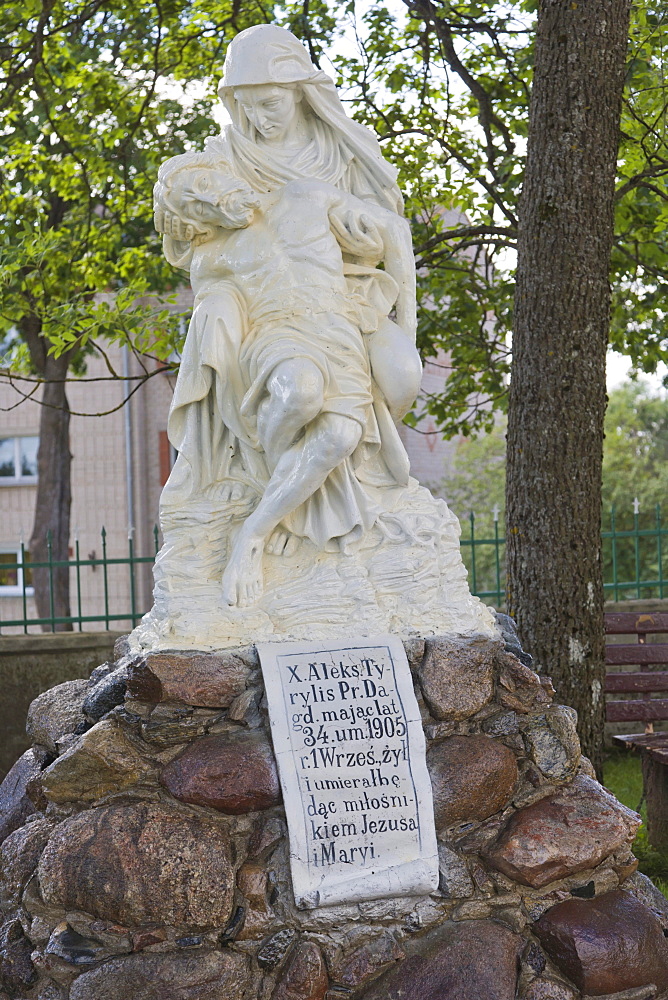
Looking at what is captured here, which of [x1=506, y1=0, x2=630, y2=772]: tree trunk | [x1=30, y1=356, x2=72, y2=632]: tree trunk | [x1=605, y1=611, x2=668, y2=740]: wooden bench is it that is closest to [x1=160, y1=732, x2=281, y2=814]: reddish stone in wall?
[x1=506, y1=0, x2=630, y2=772]: tree trunk

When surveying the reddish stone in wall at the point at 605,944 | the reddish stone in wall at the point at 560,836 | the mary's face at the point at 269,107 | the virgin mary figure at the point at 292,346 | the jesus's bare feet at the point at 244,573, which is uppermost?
the mary's face at the point at 269,107

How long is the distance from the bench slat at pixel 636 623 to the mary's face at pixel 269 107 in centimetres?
320

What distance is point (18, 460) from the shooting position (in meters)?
17.1

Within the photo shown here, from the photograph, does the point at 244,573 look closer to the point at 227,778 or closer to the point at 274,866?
the point at 227,778

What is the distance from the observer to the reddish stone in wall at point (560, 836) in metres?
3.58

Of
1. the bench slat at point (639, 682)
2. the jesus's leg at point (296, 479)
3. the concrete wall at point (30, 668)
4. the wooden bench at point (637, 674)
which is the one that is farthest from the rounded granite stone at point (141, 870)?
the concrete wall at point (30, 668)

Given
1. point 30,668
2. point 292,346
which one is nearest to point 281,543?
point 292,346

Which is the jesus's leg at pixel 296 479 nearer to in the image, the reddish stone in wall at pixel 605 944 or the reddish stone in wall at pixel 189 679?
the reddish stone in wall at pixel 189 679

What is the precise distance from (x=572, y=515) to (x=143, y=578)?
1117 cm

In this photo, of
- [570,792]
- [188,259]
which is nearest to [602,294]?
[188,259]

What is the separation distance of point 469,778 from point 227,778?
0.78 m

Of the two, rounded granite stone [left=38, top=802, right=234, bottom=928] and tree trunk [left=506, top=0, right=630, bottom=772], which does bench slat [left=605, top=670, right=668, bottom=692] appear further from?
rounded granite stone [left=38, top=802, right=234, bottom=928]

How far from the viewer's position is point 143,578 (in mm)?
15688

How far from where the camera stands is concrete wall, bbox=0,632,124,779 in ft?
22.4
